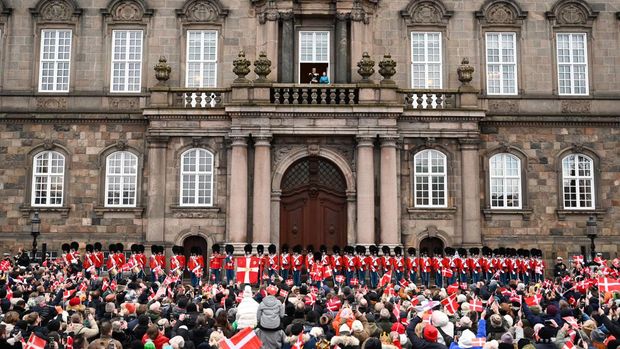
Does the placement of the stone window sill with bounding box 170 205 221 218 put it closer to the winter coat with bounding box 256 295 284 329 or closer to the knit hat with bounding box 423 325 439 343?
the winter coat with bounding box 256 295 284 329

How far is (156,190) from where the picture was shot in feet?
106

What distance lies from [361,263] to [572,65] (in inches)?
598

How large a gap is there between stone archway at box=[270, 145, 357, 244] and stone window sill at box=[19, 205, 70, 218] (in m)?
9.78

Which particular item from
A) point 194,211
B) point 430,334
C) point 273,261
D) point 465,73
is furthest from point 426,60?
point 430,334

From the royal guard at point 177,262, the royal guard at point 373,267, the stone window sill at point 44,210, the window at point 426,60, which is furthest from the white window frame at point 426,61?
the stone window sill at point 44,210

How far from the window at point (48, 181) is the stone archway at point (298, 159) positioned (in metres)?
10.3

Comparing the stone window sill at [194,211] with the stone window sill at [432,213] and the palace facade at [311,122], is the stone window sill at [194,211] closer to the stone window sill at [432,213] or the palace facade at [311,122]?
the palace facade at [311,122]

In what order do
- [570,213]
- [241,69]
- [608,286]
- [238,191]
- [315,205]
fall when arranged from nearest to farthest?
[608,286] < [238,191] < [241,69] < [315,205] < [570,213]

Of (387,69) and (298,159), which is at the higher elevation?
(387,69)

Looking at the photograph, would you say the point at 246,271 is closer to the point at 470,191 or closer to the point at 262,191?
the point at 262,191

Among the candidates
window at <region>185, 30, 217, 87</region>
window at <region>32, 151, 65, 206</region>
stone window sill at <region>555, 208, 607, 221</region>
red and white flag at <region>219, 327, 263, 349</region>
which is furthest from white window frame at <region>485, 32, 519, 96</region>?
red and white flag at <region>219, 327, 263, 349</region>

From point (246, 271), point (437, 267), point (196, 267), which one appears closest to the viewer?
point (246, 271)

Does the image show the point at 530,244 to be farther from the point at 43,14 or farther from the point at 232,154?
the point at 43,14

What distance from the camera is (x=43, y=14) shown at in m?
35.5
